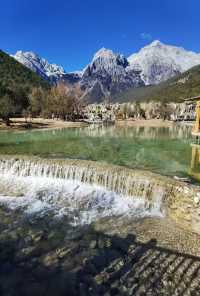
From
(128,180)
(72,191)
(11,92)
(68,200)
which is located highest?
(11,92)

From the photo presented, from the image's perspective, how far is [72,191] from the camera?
41.1 ft

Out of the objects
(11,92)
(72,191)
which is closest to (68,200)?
(72,191)

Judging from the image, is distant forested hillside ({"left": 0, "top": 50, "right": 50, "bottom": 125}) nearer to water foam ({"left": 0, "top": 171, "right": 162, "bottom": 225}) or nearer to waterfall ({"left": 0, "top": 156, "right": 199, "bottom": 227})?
waterfall ({"left": 0, "top": 156, "right": 199, "bottom": 227})

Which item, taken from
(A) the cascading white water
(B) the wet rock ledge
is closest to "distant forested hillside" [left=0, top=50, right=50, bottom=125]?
(B) the wet rock ledge

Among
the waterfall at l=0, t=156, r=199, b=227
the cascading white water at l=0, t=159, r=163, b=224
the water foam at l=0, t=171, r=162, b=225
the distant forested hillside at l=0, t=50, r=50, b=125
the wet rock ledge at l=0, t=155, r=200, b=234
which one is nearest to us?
the wet rock ledge at l=0, t=155, r=200, b=234

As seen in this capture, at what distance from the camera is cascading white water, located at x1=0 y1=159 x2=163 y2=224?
10.4 m

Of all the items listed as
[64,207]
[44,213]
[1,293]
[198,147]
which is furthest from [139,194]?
[198,147]

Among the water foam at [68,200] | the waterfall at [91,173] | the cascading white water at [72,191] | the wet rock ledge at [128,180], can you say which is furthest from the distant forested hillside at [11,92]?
the water foam at [68,200]

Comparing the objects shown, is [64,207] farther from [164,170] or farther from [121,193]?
[164,170]

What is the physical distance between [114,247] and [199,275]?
222cm

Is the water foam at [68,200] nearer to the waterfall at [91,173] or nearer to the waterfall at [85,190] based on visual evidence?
the waterfall at [85,190]

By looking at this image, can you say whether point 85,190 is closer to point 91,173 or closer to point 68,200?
point 91,173

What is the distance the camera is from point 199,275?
645cm

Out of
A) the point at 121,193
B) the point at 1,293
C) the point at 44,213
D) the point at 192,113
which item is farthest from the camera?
the point at 192,113
